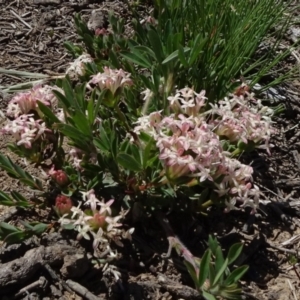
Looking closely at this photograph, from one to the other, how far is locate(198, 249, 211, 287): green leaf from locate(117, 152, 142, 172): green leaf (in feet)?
1.17

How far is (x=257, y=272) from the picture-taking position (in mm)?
2230

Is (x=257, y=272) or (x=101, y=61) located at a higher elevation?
(x=101, y=61)

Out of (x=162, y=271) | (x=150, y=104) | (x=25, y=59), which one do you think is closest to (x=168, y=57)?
(x=150, y=104)

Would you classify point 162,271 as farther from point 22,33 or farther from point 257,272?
point 22,33

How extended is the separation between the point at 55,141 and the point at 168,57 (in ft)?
1.61

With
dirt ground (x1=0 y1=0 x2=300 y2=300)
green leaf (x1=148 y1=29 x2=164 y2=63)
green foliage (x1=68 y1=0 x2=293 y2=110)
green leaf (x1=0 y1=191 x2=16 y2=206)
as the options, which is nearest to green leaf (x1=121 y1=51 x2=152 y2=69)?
green foliage (x1=68 y1=0 x2=293 y2=110)

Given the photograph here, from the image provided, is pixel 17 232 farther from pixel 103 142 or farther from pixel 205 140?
pixel 205 140

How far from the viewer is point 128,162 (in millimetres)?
1934

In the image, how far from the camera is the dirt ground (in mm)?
2029

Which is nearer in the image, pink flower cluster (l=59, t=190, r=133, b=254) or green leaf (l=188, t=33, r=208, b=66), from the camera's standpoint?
pink flower cluster (l=59, t=190, r=133, b=254)

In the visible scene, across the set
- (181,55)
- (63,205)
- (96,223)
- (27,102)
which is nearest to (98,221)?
(96,223)

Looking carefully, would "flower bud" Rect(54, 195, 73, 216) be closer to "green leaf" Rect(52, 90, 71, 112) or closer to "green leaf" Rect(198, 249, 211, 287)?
"green leaf" Rect(52, 90, 71, 112)

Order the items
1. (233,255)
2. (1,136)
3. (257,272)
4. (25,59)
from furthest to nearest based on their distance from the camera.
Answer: (25,59)
(1,136)
(257,272)
(233,255)

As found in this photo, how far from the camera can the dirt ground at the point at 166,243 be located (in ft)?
6.66
